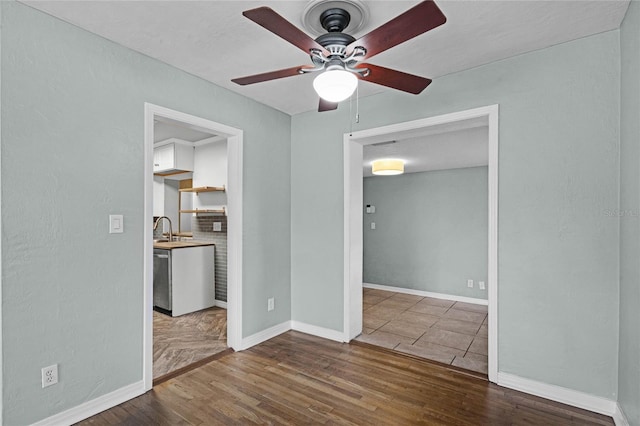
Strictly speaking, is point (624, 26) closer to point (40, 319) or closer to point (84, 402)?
point (40, 319)

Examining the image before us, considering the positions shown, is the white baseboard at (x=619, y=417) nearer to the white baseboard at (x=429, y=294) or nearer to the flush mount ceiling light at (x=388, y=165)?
the white baseboard at (x=429, y=294)

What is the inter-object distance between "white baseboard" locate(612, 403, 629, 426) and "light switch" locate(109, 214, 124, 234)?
3.43 meters

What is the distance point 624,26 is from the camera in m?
2.01

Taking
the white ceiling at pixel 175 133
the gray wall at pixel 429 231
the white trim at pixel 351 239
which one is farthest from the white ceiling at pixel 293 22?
the gray wall at pixel 429 231

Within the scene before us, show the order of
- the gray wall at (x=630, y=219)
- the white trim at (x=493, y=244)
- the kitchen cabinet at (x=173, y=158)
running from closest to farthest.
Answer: the gray wall at (x=630, y=219)
the white trim at (x=493, y=244)
the kitchen cabinet at (x=173, y=158)

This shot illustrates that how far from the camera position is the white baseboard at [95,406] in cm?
197

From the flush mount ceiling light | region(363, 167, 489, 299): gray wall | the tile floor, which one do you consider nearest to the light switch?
the tile floor

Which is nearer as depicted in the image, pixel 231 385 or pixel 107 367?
pixel 107 367

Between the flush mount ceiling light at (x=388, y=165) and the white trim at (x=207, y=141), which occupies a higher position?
the white trim at (x=207, y=141)

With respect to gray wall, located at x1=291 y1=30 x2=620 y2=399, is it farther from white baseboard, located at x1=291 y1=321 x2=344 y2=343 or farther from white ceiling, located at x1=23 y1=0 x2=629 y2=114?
white baseboard, located at x1=291 y1=321 x2=344 y2=343

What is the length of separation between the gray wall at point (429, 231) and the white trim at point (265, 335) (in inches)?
123

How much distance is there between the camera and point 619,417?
6.62ft

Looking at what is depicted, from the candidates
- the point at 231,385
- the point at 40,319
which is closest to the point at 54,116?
the point at 40,319

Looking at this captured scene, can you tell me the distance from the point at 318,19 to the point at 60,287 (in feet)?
7.44
